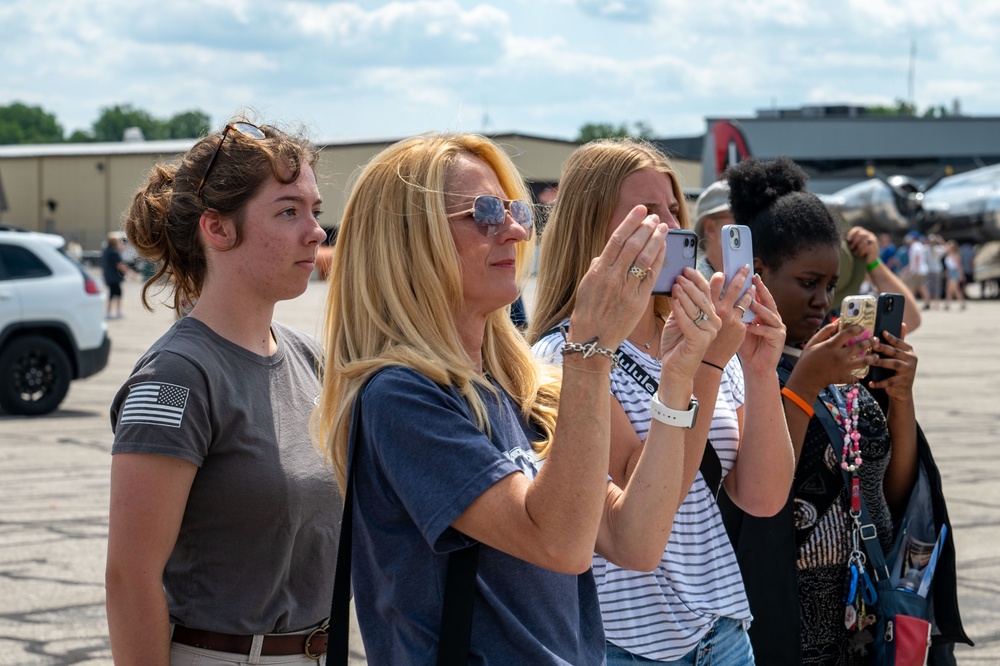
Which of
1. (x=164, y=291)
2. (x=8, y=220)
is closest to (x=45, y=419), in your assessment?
(x=164, y=291)

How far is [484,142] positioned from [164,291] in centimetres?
123

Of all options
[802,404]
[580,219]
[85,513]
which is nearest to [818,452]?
[802,404]

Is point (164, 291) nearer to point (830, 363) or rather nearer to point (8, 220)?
point (830, 363)

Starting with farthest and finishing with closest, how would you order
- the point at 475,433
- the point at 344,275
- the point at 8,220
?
the point at 8,220 < the point at 344,275 < the point at 475,433

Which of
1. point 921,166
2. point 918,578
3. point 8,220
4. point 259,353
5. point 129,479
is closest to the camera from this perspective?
point 129,479

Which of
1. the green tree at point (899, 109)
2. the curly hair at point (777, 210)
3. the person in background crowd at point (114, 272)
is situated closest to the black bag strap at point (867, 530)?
the curly hair at point (777, 210)

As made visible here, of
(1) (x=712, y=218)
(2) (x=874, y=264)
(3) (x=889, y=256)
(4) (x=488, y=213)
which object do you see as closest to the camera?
(4) (x=488, y=213)

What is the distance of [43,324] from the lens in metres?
12.5

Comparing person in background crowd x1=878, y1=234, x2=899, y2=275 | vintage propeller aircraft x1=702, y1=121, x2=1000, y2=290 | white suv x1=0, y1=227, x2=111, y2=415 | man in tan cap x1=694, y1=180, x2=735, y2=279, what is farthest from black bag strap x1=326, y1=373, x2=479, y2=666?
vintage propeller aircraft x1=702, y1=121, x2=1000, y2=290

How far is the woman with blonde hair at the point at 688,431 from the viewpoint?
2.55 m

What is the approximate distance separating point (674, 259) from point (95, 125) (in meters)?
176

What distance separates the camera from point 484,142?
7.55 ft

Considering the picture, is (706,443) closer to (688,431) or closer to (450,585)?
(688,431)

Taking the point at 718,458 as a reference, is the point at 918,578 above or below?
below
